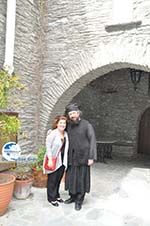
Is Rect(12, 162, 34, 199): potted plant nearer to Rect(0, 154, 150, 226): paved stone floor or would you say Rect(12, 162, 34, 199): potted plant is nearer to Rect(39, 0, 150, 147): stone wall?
Rect(0, 154, 150, 226): paved stone floor

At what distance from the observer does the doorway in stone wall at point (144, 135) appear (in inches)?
385

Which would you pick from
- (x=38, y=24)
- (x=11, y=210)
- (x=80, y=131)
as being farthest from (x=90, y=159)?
(x=38, y=24)

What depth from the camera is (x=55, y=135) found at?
163 inches

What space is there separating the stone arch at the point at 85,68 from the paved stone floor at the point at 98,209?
1631 mm

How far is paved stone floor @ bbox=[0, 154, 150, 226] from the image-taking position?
368 centimetres

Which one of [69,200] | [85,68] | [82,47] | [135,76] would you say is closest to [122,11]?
[82,47]

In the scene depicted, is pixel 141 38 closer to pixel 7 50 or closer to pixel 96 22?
pixel 96 22

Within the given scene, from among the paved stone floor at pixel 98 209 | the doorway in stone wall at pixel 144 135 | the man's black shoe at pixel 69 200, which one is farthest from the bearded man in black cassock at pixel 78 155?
the doorway in stone wall at pixel 144 135

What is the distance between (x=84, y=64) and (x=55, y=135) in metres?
1.84

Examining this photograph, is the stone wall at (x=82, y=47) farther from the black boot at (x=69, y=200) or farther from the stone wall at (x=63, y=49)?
the black boot at (x=69, y=200)

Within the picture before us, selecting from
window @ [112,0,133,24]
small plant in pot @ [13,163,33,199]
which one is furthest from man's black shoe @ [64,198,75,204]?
window @ [112,0,133,24]

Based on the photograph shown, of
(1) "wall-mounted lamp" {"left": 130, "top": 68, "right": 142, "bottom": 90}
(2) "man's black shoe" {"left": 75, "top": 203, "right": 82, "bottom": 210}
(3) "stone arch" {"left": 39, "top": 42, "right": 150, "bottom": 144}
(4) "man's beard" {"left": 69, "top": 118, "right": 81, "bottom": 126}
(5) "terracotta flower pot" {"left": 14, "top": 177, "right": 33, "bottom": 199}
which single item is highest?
(1) "wall-mounted lamp" {"left": 130, "top": 68, "right": 142, "bottom": 90}

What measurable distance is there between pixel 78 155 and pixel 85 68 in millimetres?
1922

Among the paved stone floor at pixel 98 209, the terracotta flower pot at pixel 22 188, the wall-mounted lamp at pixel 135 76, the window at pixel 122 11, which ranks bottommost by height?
the paved stone floor at pixel 98 209
